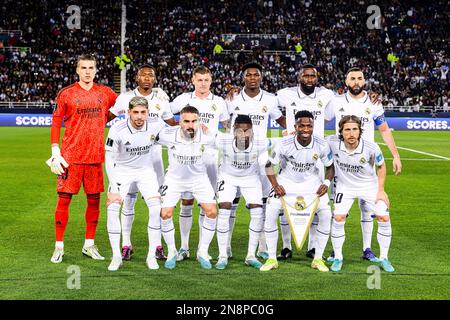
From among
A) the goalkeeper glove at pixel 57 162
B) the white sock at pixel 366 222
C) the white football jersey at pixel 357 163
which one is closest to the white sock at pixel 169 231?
the goalkeeper glove at pixel 57 162

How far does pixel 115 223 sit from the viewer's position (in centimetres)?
762

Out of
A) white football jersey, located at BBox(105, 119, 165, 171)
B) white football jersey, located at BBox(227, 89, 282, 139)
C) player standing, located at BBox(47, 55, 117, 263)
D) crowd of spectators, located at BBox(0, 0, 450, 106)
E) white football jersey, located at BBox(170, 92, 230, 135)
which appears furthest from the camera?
crowd of spectators, located at BBox(0, 0, 450, 106)

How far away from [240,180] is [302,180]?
698mm

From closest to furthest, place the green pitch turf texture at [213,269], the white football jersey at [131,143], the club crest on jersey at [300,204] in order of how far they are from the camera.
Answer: the green pitch turf texture at [213,269] → the club crest on jersey at [300,204] → the white football jersey at [131,143]

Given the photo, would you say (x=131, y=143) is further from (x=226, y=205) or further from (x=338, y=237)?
(x=338, y=237)

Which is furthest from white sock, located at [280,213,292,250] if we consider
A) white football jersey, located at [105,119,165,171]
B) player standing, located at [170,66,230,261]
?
white football jersey, located at [105,119,165,171]

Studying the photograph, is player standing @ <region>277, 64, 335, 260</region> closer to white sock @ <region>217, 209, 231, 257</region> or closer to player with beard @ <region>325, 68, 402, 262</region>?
player with beard @ <region>325, 68, 402, 262</region>

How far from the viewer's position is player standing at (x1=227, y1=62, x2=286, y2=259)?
8227 mm

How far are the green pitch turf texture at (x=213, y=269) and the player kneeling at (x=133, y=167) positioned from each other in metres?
0.41

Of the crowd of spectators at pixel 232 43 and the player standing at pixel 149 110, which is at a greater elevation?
the crowd of spectators at pixel 232 43

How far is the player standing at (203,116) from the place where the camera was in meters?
8.12

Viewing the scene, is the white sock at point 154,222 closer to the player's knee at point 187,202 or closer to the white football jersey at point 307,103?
the player's knee at point 187,202

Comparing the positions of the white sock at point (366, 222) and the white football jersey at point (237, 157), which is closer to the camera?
the white football jersey at point (237, 157)
